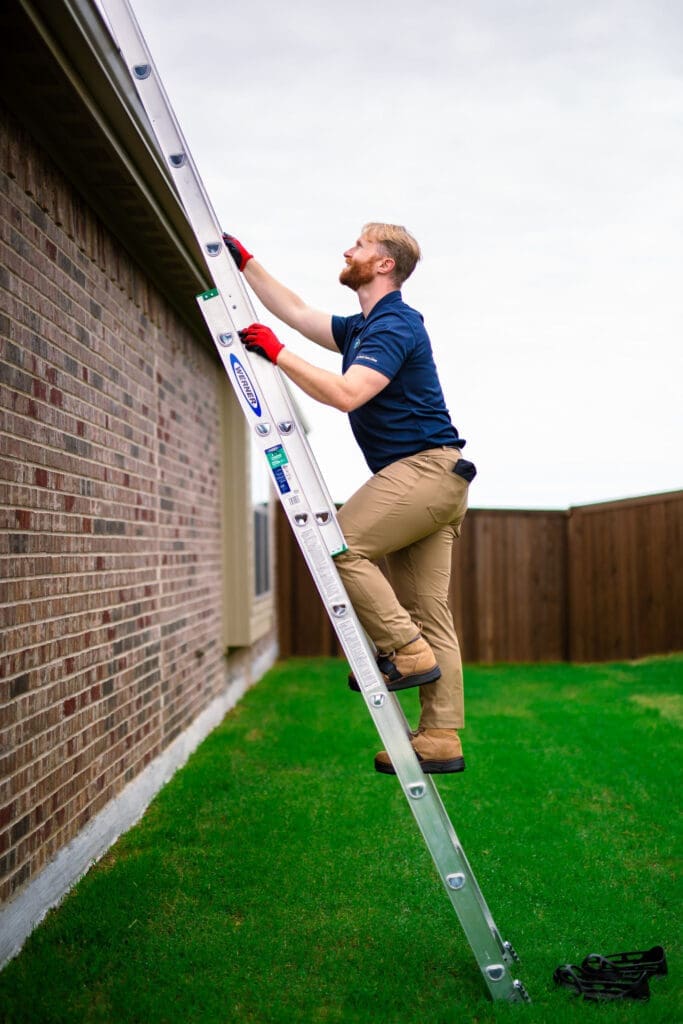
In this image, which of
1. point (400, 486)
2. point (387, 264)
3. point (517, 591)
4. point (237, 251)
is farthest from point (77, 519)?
point (517, 591)

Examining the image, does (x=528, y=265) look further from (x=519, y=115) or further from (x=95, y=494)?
(x=95, y=494)

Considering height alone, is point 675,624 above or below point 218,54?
below

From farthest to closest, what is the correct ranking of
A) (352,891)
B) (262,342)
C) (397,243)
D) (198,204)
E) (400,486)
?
(352,891) → (397,243) → (400,486) → (198,204) → (262,342)

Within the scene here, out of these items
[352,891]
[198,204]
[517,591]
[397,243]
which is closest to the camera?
[198,204]

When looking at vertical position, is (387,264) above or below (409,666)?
above

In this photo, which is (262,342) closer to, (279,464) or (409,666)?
(279,464)

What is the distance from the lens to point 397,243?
3.68 metres

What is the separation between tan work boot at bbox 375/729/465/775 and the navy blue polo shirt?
97 cm

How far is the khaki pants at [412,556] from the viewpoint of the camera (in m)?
3.47

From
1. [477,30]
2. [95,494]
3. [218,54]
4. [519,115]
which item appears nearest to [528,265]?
[519,115]

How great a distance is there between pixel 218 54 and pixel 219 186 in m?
3.06

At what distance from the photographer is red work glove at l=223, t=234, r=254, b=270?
3.73 m

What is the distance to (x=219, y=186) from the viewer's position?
579 inches

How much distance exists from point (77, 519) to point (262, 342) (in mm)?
1810
